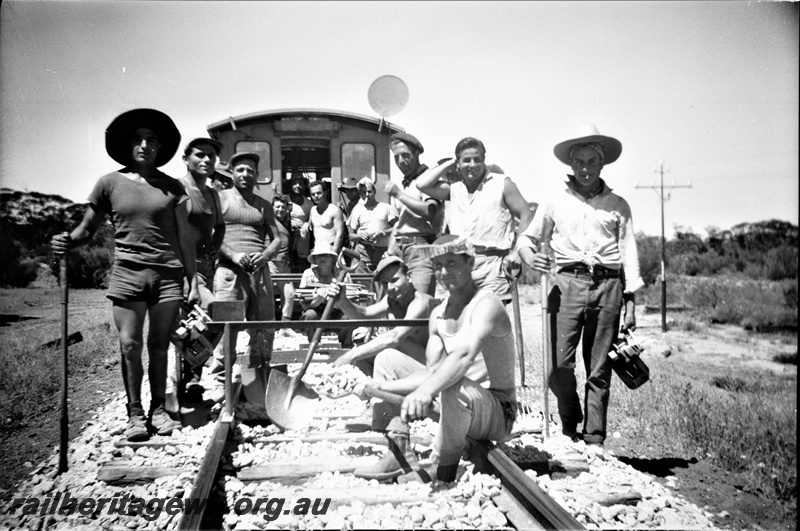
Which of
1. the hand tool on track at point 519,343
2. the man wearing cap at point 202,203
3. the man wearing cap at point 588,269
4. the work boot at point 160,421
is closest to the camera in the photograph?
the man wearing cap at point 588,269

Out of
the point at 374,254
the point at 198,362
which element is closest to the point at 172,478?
the point at 198,362

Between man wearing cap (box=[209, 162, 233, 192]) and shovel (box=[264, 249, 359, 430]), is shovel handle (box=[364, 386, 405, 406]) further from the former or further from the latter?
man wearing cap (box=[209, 162, 233, 192])

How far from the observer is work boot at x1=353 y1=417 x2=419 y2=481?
365 centimetres

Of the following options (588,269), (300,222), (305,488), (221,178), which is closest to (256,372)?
(305,488)

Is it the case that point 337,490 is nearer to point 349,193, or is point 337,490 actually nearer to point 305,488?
point 305,488

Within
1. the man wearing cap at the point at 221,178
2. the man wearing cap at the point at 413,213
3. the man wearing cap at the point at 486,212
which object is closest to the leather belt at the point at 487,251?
the man wearing cap at the point at 486,212

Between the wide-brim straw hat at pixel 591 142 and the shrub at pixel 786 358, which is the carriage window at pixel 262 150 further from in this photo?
the shrub at pixel 786 358

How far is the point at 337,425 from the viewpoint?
5.09m

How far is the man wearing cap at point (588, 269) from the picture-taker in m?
4.45

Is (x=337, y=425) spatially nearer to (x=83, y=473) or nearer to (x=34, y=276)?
(x=83, y=473)

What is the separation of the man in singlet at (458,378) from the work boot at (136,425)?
1.88m

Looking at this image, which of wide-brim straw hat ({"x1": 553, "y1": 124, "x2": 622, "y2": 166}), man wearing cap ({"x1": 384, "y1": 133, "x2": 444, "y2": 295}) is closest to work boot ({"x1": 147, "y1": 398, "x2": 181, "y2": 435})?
man wearing cap ({"x1": 384, "y1": 133, "x2": 444, "y2": 295})

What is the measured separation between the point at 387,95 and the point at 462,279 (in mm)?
5258

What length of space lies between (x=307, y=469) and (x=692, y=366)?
8.20 metres
